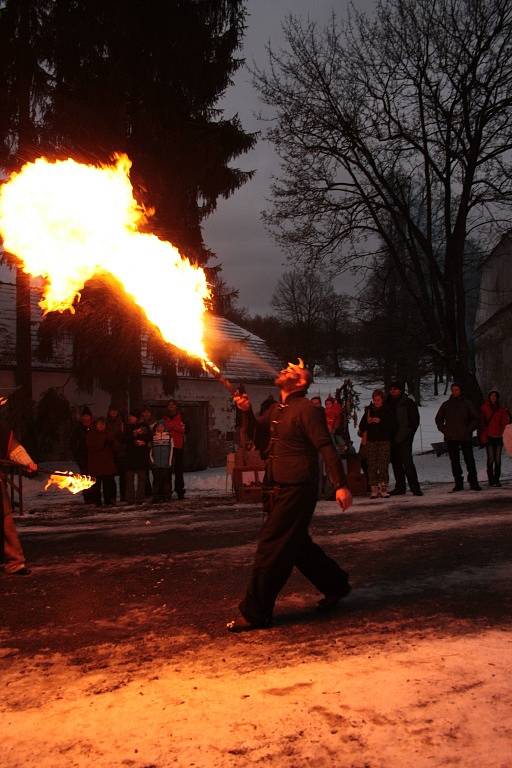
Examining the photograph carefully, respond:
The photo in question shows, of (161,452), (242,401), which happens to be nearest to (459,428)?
(161,452)

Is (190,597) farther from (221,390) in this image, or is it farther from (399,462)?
(221,390)

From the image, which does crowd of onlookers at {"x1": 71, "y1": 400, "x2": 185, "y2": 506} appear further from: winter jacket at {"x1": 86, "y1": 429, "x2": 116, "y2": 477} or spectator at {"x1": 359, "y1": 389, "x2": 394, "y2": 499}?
spectator at {"x1": 359, "y1": 389, "x2": 394, "y2": 499}

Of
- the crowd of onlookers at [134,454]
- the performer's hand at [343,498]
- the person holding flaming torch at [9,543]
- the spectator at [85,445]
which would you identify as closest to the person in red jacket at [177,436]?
the crowd of onlookers at [134,454]

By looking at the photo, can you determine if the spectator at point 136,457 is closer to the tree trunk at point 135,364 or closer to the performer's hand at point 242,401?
the tree trunk at point 135,364

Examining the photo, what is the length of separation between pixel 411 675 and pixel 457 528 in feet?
17.9

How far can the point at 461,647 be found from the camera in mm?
4660

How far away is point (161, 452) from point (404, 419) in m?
4.96

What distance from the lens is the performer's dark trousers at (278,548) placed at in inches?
208

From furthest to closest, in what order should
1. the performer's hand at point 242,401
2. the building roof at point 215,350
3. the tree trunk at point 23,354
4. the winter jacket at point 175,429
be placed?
the building roof at point 215,350 < the tree trunk at point 23,354 < the winter jacket at point 175,429 < the performer's hand at point 242,401

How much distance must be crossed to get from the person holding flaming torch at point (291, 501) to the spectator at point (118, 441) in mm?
9023

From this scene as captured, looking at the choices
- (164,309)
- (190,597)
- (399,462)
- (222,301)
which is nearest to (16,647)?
(190,597)

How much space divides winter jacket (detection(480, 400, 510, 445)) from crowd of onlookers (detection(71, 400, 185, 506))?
635 cm

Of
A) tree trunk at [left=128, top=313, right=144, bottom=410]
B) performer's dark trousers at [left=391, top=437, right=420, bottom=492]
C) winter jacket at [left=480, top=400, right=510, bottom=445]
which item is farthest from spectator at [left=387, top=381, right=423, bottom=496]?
tree trunk at [left=128, top=313, right=144, bottom=410]

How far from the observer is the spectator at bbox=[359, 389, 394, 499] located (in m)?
13.3
